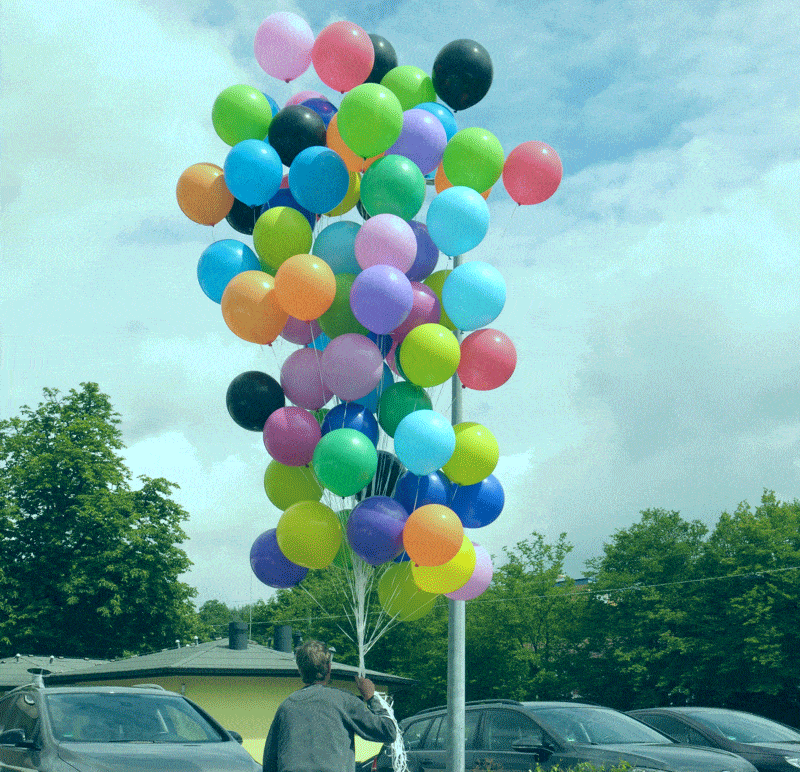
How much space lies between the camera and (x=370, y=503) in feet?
27.4

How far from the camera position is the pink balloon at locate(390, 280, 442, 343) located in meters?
8.97

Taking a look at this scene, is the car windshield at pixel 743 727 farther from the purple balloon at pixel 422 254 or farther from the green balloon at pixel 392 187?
the green balloon at pixel 392 187

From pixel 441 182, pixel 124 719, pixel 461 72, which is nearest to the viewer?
pixel 124 719

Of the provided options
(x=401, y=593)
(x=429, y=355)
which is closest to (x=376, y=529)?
(x=401, y=593)

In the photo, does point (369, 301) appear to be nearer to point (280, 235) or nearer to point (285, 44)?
point (280, 235)

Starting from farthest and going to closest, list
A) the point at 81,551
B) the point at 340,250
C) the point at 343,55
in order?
the point at 81,551, the point at 343,55, the point at 340,250

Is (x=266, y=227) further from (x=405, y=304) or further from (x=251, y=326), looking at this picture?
(x=405, y=304)

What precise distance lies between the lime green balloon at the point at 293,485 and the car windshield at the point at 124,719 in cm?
220

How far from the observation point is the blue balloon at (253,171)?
9086mm

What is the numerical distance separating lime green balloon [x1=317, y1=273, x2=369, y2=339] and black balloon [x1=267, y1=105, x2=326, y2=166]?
1453 millimetres

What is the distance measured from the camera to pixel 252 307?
8719 millimetres

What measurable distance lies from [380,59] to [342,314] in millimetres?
3242

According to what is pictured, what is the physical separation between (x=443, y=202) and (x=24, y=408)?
30543 mm

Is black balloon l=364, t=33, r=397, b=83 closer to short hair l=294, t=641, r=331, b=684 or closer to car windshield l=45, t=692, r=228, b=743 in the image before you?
car windshield l=45, t=692, r=228, b=743
